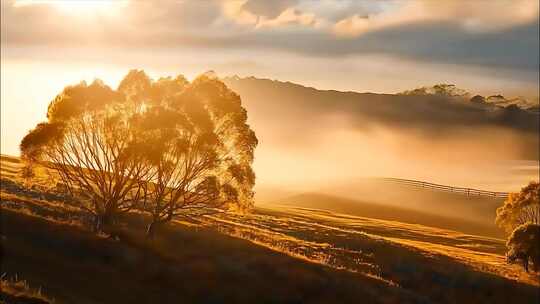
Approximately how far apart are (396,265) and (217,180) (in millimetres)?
25026

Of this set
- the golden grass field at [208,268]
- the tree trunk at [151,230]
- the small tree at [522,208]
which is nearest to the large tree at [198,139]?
the tree trunk at [151,230]

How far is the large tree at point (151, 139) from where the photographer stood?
5569 centimetres

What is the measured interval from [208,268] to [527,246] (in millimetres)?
48052

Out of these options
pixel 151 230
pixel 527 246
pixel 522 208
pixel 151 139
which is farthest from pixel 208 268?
pixel 522 208

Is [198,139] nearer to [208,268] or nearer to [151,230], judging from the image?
[151,230]

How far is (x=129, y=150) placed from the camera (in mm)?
55062

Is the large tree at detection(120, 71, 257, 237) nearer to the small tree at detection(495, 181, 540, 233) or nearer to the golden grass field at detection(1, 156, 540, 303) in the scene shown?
the golden grass field at detection(1, 156, 540, 303)

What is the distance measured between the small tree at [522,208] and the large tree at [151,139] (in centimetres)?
5377

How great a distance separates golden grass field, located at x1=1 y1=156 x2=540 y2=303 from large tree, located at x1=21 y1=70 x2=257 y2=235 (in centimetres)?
Result: 383

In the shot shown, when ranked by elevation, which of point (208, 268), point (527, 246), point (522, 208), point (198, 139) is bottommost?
point (208, 268)

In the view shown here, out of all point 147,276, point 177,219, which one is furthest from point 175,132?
point 177,219

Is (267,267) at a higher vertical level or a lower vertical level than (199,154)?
lower

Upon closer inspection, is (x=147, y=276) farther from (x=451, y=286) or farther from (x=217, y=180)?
(x=451, y=286)

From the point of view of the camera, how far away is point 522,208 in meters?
96.8
